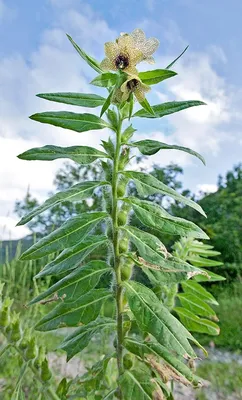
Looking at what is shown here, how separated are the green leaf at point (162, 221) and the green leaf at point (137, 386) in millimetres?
316

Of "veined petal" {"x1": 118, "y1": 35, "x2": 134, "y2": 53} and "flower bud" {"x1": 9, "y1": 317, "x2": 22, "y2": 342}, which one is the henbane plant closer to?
"veined petal" {"x1": 118, "y1": 35, "x2": 134, "y2": 53}

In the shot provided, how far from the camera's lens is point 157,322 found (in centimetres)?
Answer: 91

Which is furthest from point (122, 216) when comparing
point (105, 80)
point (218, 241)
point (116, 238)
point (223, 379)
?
point (218, 241)

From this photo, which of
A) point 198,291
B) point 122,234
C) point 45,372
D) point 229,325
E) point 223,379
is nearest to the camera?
point 122,234

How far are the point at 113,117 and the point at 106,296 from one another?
363 millimetres

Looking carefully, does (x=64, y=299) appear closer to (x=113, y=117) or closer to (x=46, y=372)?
(x=46, y=372)

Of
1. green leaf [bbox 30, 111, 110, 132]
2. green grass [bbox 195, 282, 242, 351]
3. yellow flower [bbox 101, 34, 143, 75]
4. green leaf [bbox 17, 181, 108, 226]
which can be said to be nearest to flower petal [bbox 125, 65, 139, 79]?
yellow flower [bbox 101, 34, 143, 75]

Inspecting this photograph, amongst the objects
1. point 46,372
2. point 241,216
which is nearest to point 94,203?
point 241,216

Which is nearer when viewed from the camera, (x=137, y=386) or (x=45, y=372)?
(x=137, y=386)

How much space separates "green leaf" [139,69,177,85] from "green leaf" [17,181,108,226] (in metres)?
0.21

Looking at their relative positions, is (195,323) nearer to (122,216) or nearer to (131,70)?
(122,216)

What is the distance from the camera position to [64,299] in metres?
1.01

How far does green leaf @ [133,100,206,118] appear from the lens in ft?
3.25

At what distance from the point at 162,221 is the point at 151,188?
64 mm
